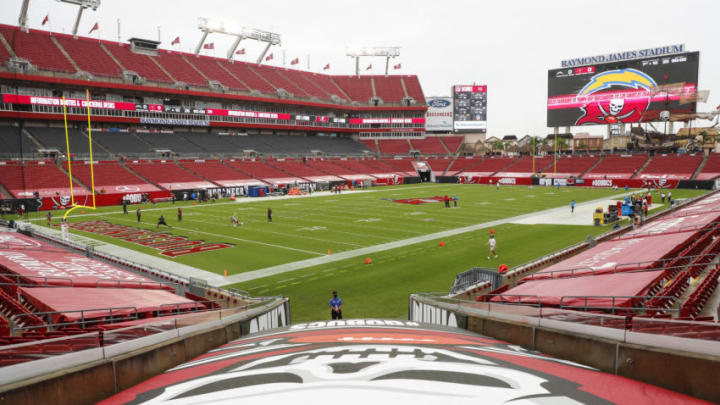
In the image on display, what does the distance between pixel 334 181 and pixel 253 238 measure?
1502 inches

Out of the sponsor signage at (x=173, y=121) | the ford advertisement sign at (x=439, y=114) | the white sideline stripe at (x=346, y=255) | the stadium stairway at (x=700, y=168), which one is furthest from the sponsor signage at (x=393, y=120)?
the white sideline stripe at (x=346, y=255)

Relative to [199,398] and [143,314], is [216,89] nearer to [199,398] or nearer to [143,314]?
[143,314]

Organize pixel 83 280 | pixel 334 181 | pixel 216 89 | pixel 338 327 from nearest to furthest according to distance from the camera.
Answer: pixel 338 327
pixel 83 280
pixel 334 181
pixel 216 89

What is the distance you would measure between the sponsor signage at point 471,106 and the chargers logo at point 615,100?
106ft

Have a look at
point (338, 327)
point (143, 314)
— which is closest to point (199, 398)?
point (338, 327)

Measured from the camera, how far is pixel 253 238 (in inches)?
997

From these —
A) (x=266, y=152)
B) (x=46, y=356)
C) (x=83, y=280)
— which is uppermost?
(x=266, y=152)

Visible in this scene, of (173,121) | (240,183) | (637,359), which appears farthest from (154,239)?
(173,121)

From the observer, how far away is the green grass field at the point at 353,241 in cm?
1568

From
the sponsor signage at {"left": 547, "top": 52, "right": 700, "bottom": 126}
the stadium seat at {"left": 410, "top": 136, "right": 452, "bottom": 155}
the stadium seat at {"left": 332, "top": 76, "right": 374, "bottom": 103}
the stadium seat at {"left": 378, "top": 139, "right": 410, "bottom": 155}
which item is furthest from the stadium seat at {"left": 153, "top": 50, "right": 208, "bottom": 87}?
the sponsor signage at {"left": 547, "top": 52, "right": 700, "bottom": 126}

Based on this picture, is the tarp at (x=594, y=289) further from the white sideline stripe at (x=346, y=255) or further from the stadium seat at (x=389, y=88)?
the stadium seat at (x=389, y=88)

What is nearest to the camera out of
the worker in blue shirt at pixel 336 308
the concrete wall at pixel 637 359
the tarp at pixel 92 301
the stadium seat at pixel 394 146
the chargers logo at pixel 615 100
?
the concrete wall at pixel 637 359

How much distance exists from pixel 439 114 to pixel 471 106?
7.76m

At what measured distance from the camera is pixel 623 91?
205 feet
